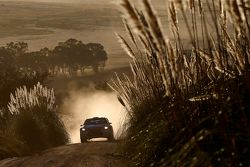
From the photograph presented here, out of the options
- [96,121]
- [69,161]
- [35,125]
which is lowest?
[69,161]

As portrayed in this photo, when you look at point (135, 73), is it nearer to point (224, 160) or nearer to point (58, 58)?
point (224, 160)

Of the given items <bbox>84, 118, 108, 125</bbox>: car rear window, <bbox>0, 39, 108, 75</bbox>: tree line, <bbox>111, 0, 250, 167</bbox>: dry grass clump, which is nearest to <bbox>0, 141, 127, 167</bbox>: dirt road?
<bbox>111, 0, 250, 167</bbox>: dry grass clump

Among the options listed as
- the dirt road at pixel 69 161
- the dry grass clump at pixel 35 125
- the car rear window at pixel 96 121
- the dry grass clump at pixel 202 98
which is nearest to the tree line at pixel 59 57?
the car rear window at pixel 96 121

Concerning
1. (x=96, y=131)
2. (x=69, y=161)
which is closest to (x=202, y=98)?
(x=69, y=161)

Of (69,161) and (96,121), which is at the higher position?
(96,121)

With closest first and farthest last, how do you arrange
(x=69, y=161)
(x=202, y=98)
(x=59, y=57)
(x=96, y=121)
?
(x=202, y=98) < (x=69, y=161) < (x=96, y=121) < (x=59, y=57)

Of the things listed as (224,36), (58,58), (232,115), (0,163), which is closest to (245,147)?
(232,115)

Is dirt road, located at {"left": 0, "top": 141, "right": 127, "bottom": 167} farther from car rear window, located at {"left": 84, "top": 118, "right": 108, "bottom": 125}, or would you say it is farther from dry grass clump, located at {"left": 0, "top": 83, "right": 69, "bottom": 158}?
car rear window, located at {"left": 84, "top": 118, "right": 108, "bottom": 125}

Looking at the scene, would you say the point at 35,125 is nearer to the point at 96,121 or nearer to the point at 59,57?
the point at 96,121

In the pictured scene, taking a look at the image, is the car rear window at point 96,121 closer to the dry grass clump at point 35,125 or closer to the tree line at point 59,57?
the dry grass clump at point 35,125

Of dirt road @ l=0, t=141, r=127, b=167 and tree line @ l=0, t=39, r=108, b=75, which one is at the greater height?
tree line @ l=0, t=39, r=108, b=75

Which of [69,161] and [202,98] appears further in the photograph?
[69,161]

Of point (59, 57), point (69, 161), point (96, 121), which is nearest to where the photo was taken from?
point (69, 161)

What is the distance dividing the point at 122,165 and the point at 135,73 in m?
1.26
